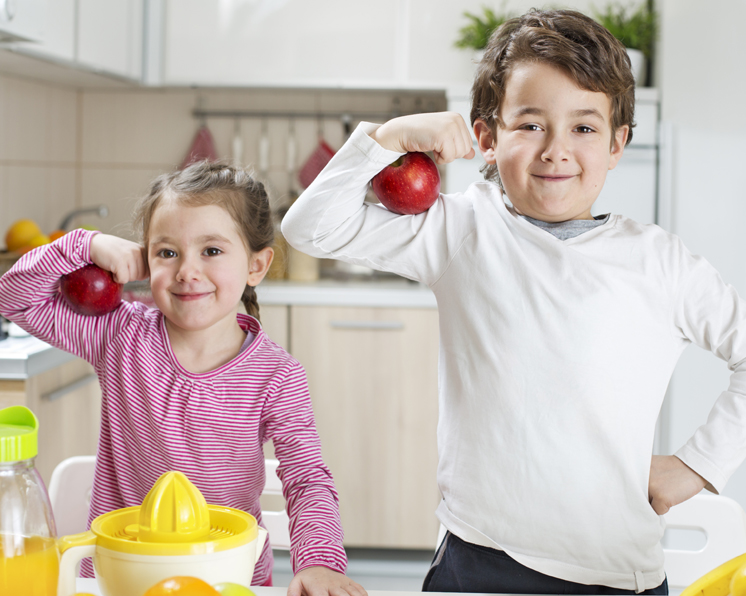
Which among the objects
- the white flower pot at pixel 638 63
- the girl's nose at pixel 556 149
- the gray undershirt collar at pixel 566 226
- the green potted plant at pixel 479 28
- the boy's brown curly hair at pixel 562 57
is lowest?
the gray undershirt collar at pixel 566 226

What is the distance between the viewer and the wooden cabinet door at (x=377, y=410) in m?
2.32

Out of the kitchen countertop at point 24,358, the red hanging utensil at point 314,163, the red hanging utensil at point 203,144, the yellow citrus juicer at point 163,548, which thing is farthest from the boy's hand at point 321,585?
the red hanging utensil at point 203,144

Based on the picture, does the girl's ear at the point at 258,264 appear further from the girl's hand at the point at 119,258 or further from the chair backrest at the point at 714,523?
the chair backrest at the point at 714,523

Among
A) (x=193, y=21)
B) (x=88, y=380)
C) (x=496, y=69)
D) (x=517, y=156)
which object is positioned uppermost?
(x=193, y=21)

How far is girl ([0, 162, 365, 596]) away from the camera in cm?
90

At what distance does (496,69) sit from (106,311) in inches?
22.4

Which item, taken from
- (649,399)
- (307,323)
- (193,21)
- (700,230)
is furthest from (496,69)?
(193,21)

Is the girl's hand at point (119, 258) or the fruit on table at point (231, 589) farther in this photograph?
the girl's hand at point (119, 258)

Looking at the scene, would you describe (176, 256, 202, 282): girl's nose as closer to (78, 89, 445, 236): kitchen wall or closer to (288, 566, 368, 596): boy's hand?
(288, 566, 368, 596): boy's hand

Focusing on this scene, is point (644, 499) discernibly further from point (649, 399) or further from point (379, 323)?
point (379, 323)

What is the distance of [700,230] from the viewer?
6.66 ft

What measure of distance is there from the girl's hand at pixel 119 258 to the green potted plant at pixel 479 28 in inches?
65.6

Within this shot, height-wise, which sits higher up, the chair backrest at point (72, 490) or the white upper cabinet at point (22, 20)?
the white upper cabinet at point (22, 20)

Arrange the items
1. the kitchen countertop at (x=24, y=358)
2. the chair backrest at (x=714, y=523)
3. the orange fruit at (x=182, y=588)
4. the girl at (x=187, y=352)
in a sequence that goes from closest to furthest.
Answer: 1. the orange fruit at (x=182, y=588)
2. the girl at (x=187, y=352)
3. the chair backrest at (x=714, y=523)
4. the kitchen countertop at (x=24, y=358)
